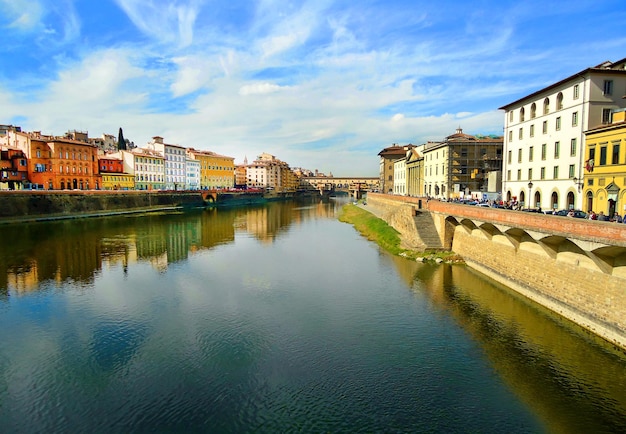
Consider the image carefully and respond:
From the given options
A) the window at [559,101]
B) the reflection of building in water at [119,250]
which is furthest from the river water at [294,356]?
the window at [559,101]

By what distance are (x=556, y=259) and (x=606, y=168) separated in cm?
1171

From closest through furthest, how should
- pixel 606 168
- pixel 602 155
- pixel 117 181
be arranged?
pixel 606 168
pixel 602 155
pixel 117 181

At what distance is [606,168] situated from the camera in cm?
2670

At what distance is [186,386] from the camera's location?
13.9m

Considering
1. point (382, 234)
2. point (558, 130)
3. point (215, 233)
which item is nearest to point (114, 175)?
point (215, 233)

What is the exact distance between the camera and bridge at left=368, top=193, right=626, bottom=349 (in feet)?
52.1

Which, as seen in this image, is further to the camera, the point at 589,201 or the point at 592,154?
the point at 589,201

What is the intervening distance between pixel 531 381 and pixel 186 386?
12624 millimetres

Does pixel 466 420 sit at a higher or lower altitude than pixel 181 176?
lower

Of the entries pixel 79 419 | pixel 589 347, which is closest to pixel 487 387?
pixel 589 347

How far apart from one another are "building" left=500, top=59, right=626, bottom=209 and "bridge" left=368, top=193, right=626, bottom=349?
5264 mm

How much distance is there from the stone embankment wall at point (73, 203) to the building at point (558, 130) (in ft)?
219

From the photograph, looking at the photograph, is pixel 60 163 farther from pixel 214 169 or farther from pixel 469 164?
pixel 469 164

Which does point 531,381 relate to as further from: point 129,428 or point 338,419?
point 129,428
